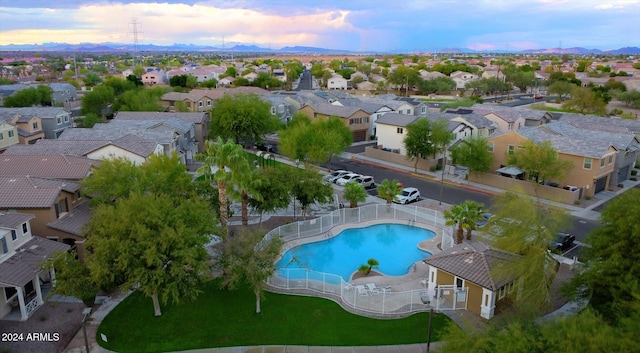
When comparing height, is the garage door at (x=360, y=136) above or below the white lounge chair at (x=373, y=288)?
above

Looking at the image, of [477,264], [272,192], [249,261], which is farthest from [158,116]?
[477,264]

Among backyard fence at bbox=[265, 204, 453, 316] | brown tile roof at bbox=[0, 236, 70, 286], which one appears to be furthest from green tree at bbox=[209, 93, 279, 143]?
brown tile roof at bbox=[0, 236, 70, 286]

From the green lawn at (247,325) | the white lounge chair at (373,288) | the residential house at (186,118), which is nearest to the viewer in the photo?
the green lawn at (247,325)

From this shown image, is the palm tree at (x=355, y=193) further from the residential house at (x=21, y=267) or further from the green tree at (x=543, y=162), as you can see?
the residential house at (x=21, y=267)

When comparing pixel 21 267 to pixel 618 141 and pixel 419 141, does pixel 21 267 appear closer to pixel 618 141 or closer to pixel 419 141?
pixel 419 141

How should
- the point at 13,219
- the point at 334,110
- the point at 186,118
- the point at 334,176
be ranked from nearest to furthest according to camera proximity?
the point at 13,219 → the point at 334,176 → the point at 186,118 → the point at 334,110

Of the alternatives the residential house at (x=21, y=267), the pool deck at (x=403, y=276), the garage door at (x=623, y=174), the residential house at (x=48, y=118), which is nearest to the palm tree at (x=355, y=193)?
the pool deck at (x=403, y=276)
